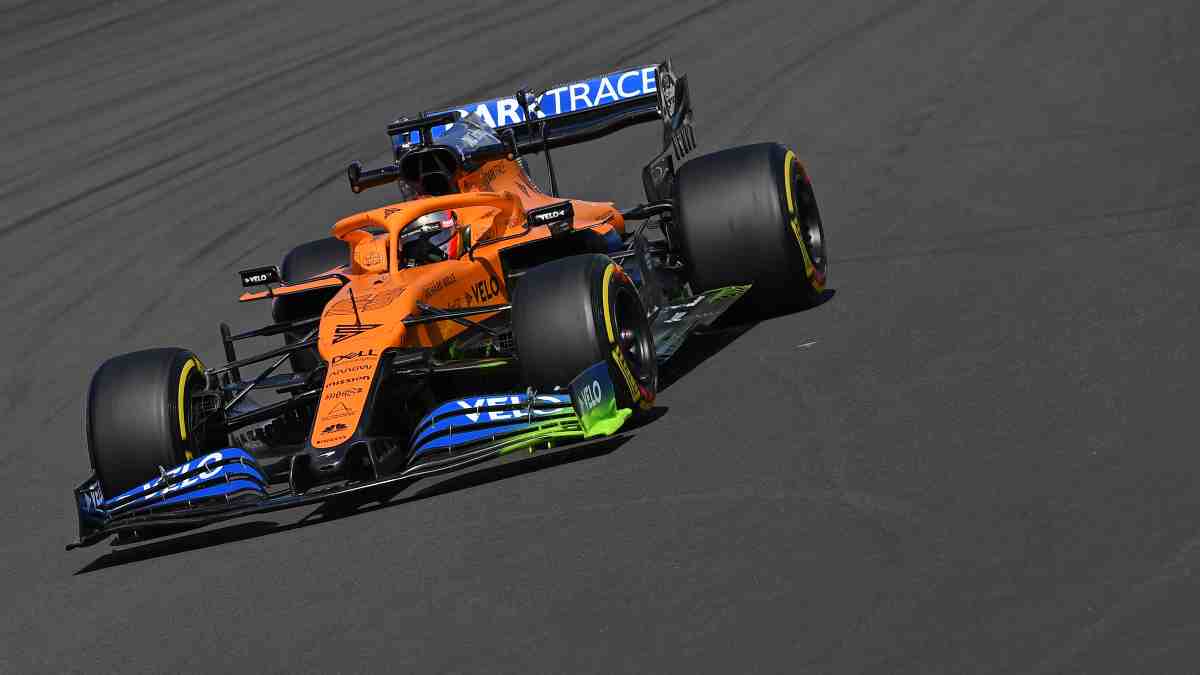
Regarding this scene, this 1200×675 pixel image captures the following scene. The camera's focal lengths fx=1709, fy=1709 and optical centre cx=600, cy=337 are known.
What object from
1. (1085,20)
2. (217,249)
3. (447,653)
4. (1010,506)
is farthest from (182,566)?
(1085,20)

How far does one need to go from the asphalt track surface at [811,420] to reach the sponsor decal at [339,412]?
0.52 meters

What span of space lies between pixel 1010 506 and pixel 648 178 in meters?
5.40

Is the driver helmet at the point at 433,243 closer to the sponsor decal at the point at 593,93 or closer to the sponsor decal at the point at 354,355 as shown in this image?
the sponsor decal at the point at 354,355

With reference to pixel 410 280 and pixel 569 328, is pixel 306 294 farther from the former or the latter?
pixel 569 328

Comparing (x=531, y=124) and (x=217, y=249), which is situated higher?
(x=531, y=124)

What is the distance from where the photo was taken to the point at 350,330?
30.0 feet

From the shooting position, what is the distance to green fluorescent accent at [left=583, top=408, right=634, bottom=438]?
827cm

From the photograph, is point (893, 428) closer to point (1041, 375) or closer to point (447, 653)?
point (1041, 375)

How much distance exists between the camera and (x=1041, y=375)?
8.25 metres

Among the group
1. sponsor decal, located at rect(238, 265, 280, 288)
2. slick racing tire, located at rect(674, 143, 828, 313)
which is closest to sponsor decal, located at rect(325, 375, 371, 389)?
sponsor decal, located at rect(238, 265, 280, 288)

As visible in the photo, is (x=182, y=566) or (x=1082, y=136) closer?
(x=182, y=566)

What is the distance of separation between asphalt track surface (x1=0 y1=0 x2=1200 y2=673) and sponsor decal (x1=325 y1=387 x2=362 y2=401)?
24.0 inches

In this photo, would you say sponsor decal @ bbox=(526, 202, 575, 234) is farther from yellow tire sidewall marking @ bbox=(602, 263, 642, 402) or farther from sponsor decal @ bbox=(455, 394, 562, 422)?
sponsor decal @ bbox=(455, 394, 562, 422)

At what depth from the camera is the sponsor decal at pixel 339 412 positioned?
8.45 metres
